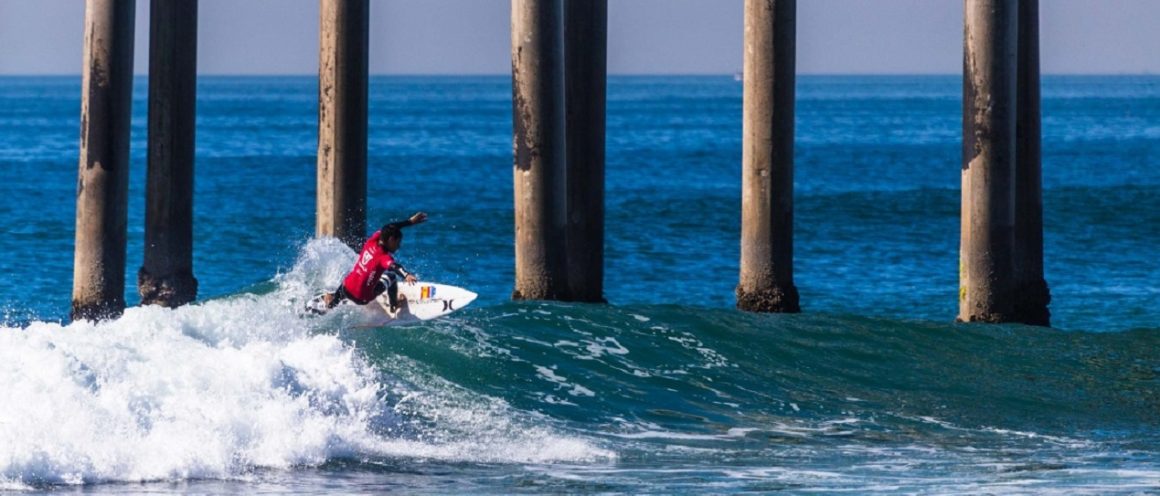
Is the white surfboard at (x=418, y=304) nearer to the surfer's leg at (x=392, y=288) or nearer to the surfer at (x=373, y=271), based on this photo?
the surfer's leg at (x=392, y=288)

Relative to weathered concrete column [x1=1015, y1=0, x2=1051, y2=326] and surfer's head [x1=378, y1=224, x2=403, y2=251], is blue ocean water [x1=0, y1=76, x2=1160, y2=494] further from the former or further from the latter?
surfer's head [x1=378, y1=224, x2=403, y2=251]

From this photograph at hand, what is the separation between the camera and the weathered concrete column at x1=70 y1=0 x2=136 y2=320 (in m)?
16.1

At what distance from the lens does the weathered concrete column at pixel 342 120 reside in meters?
17.7

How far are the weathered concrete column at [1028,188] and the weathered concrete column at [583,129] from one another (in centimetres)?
387

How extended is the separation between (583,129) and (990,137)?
12.5 ft

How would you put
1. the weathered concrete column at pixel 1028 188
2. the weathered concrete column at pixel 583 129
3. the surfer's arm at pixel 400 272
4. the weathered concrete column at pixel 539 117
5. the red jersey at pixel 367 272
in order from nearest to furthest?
the surfer's arm at pixel 400 272
the red jersey at pixel 367 272
the weathered concrete column at pixel 539 117
the weathered concrete column at pixel 1028 188
the weathered concrete column at pixel 583 129

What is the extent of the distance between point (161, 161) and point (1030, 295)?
26.1 feet

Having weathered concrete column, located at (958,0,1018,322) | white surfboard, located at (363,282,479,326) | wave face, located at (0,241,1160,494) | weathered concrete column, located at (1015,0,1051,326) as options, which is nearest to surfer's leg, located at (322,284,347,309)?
wave face, located at (0,241,1160,494)

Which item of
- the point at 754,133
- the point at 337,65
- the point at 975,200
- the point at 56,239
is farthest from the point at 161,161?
the point at 56,239

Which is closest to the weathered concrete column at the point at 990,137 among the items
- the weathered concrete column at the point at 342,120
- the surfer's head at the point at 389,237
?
the surfer's head at the point at 389,237

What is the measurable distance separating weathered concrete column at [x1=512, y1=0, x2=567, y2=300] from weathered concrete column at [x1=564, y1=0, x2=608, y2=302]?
1117 millimetres

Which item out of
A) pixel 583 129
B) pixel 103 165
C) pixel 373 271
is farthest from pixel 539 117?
pixel 103 165

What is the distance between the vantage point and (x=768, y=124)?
1684 cm

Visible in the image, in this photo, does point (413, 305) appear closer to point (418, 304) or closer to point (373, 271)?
point (418, 304)
